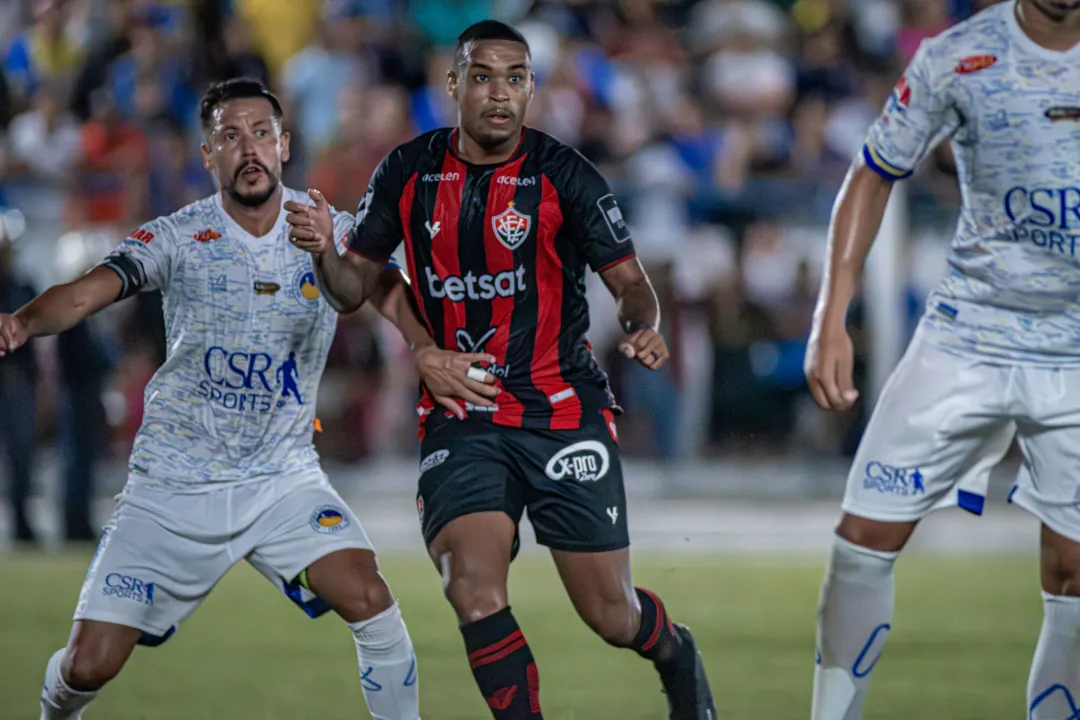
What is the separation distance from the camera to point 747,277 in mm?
12539

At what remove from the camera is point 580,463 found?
5594 mm

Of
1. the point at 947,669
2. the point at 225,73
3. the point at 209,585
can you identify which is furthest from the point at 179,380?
the point at 225,73

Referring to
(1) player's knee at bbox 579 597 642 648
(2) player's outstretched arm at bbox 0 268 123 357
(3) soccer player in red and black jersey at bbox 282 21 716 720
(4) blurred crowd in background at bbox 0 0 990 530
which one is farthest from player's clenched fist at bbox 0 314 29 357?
(4) blurred crowd in background at bbox 0 0 990 530

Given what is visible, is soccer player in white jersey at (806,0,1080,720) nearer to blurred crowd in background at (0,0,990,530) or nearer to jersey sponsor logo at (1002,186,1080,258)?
jersey sponsor logo at (1002,186,1080,258)

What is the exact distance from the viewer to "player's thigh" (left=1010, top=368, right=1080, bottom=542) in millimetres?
4875

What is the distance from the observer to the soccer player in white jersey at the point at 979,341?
475 cm

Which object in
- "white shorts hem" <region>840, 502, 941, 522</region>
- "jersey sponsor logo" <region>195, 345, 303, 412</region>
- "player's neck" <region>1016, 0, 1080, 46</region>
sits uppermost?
"player's neck" <region>1016, 0, 1080, 46</region>

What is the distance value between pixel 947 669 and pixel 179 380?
392 cm

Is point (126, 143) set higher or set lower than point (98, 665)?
higher

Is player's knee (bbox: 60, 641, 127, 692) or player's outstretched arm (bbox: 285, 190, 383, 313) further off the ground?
player's outstretched arm (bbox: 285, 190, 383, 313)

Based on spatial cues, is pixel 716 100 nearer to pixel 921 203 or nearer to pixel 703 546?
pixel 921 203

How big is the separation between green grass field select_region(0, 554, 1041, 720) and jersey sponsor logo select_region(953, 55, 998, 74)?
9.16ft

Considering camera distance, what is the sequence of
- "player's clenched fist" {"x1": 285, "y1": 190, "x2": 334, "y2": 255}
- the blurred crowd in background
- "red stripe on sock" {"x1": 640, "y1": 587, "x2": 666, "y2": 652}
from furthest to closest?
the blurred crowd in background → "red stripe on sock" {"x1": 640, "y1": 587, "x2": 666, "y2": 652} → "player's clenched fist" {"x1": 285, "y1": 190, "x2": 334, "y2": 255}

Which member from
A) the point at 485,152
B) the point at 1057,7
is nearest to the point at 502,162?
the point at 485,152
